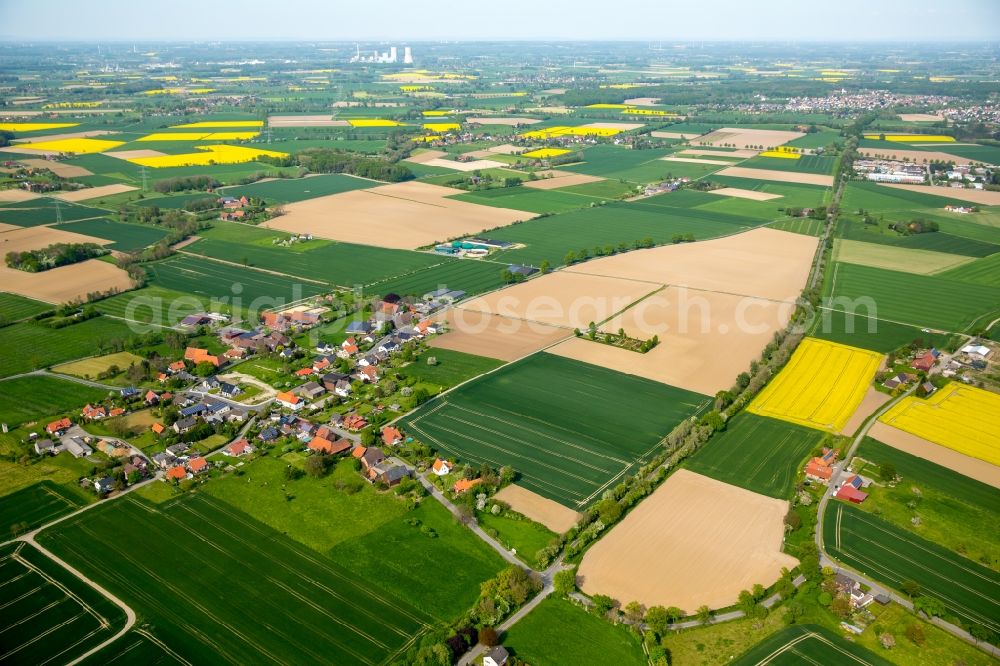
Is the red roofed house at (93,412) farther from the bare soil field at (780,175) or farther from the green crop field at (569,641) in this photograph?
the bare soil field at (780,175)

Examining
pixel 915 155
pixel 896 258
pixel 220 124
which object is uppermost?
pixel 220 124

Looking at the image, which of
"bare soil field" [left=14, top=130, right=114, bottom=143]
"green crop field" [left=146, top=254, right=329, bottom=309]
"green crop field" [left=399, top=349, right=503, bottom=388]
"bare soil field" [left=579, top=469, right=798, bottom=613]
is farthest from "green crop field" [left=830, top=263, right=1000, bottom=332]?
"bare soil field" [left=14, top=130, right=114, bottom=143]

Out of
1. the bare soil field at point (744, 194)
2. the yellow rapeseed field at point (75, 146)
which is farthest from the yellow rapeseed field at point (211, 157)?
the bare soil field at point (744, 194)

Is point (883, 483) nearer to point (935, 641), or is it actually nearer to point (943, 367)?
point (935, 641)

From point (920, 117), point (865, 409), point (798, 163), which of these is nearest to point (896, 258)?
point (865, 409)

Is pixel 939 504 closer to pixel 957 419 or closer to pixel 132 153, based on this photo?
pixel 957 419

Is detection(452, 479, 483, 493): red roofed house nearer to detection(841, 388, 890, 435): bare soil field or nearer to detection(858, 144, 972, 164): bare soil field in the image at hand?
detection(841, 388, 890, 435): bare soil field
